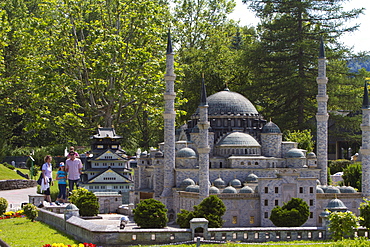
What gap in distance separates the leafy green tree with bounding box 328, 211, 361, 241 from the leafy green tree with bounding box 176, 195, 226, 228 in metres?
6.89

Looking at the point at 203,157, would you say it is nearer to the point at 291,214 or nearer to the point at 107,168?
the point at 291,214

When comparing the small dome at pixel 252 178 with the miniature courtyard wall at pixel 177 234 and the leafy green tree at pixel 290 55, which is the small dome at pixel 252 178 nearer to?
the miniature courtyard wall at pixel 177 234

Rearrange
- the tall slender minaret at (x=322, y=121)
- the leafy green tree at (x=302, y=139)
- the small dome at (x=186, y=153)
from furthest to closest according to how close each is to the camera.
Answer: the leafy green tree at (x=302, y=139), the tall slender minaret at (x=322, y=121), the small dome at (x=186, y=153)

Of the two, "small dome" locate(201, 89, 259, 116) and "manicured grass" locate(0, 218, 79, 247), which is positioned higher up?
"small dome" locate(201, 89, 259, 116)

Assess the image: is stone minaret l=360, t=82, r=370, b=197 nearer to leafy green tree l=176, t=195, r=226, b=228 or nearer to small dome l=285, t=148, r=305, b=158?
small dome l=285, t=148, r=305, b=158

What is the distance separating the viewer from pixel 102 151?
152 ft

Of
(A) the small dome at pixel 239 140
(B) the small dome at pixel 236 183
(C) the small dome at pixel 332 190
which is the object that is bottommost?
(C) the small dome at pixel 332 190

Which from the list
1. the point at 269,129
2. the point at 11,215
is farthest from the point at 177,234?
the point at 269,129

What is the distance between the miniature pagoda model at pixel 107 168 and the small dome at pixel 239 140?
23.5 ft

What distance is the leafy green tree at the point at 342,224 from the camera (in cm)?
2614

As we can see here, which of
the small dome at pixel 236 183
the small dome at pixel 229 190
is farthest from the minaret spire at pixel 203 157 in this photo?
the small dome at pixel 236 183

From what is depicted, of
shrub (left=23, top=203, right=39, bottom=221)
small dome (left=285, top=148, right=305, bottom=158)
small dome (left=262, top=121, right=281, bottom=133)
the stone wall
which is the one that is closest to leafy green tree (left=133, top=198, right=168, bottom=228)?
shrub (left=23, top=203, right=39, bottom=221)

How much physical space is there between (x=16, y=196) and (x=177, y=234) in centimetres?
2270

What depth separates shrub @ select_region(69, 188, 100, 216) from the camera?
118 feet
